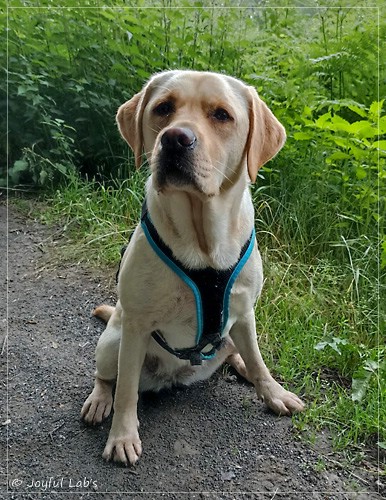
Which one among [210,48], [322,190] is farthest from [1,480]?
[210,48]

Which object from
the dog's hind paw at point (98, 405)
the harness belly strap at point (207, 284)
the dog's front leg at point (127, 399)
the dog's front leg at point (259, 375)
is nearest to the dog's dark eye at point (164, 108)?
the harness belly strap at point (207, 284)

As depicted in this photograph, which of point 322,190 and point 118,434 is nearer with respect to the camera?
point 118,434

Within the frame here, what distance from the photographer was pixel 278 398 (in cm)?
267

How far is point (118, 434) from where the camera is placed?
2.41 meters

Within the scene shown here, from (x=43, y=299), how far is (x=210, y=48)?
233 centimetres

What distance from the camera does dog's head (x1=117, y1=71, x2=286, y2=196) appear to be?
2.04 meters

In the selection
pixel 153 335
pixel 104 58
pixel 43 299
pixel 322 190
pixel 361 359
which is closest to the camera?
pixel 153 335

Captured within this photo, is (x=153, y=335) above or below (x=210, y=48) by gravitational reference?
below

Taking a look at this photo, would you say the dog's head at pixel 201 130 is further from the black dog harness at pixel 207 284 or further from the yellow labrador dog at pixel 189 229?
the black dog harness at pixel 207 284

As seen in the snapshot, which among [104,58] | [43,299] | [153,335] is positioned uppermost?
[104,58]

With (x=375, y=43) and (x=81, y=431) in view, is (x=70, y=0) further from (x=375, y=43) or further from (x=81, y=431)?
(x=81, y=431)

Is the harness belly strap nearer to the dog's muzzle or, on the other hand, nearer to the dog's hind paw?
the dog's muzzle

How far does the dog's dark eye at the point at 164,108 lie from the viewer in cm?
223

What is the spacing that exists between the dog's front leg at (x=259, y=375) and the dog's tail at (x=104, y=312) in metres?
0.84
